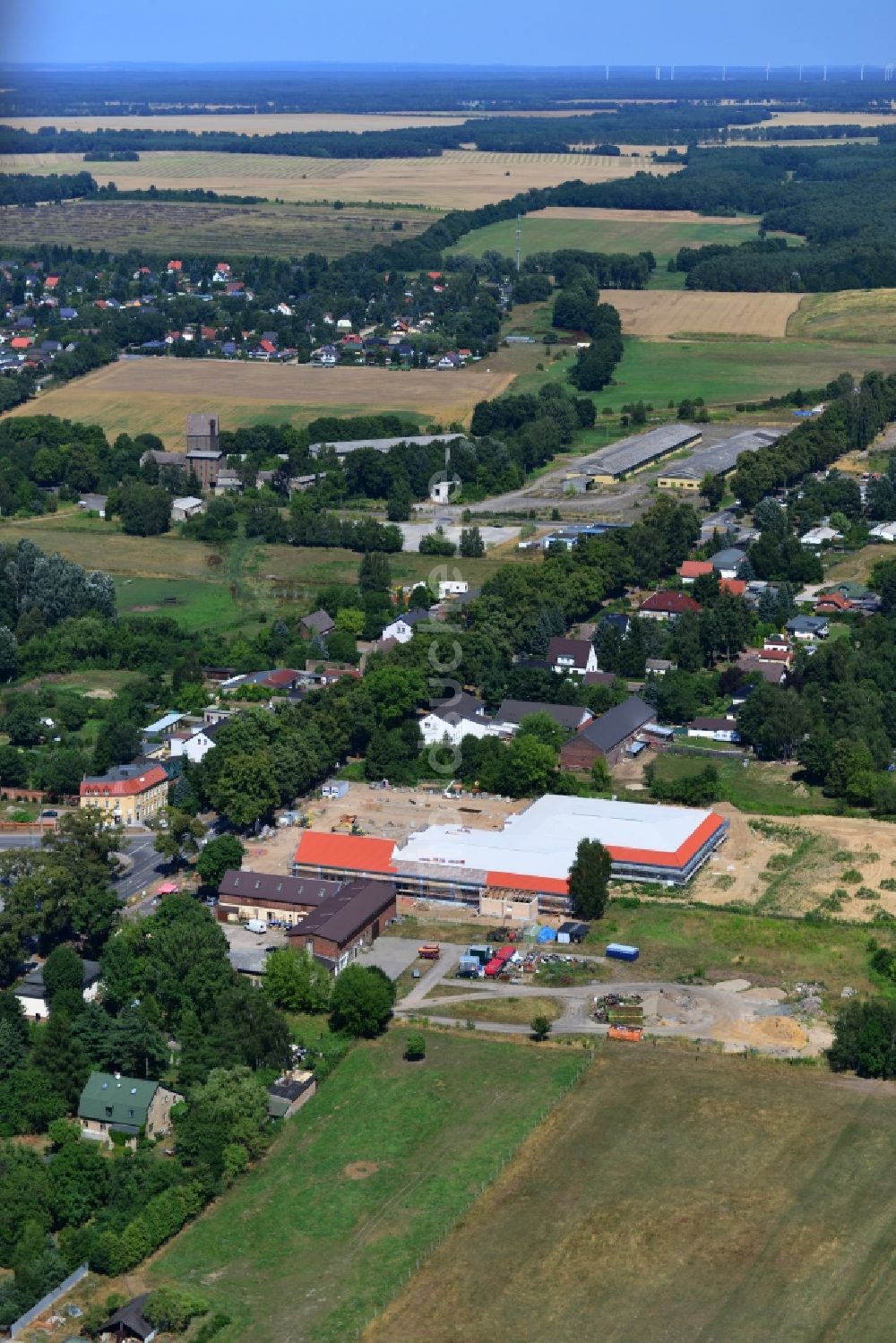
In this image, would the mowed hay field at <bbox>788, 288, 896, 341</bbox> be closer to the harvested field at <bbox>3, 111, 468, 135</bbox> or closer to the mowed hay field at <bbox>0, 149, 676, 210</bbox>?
the mowed hay field at <bbox>0, 149, 676, 210</bbox>

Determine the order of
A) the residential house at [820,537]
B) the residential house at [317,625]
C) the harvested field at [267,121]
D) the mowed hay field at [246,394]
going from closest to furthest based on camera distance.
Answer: the residential house at [317,625] < the residential house at [820,537] < the mowed hay field at [246,394] < the harvested field at [267,121]

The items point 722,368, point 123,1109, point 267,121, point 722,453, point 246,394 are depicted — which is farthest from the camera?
point 267,121

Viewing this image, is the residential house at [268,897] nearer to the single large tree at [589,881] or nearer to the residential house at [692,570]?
the single large tree at [589,881]

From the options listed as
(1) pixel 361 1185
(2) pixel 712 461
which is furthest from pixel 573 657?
(1) pixel 361 1185

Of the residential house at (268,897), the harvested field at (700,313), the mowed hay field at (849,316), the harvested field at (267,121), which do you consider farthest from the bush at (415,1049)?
the harvested field at (267,121)

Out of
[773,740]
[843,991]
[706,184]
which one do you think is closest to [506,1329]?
[843,991]

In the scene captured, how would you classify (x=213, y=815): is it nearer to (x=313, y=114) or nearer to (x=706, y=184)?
(x=706, y=184)

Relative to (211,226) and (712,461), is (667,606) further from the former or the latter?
(211,226)
